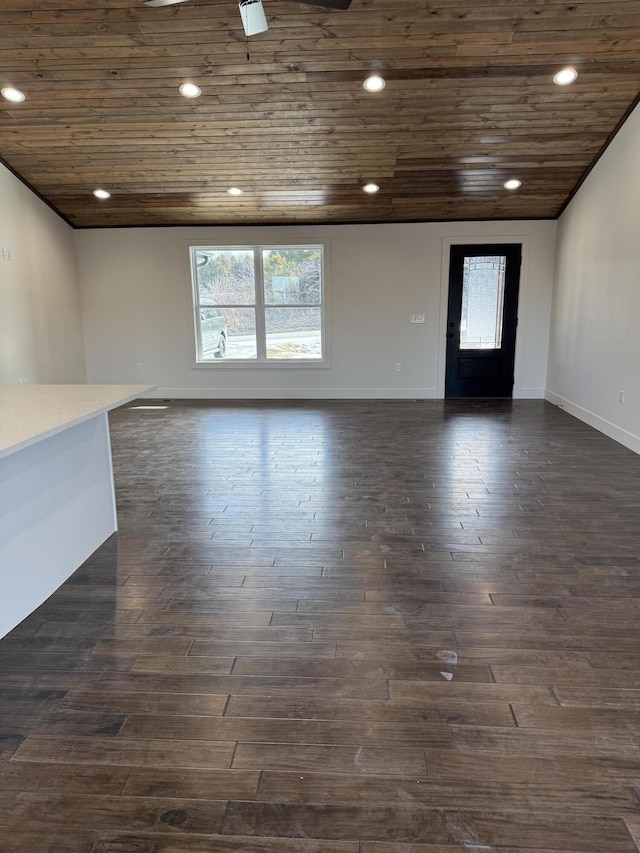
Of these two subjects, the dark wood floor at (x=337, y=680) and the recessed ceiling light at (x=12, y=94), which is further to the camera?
the recessed ceiling light at (x=12, y=94)

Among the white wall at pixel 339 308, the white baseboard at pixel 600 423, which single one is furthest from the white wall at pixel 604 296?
the white wall at pixel 339 308

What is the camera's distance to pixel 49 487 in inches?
100

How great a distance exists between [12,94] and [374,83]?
→ 126 inches

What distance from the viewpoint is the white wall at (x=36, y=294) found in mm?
6125

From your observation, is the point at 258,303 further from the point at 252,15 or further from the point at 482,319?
the point at 252,15

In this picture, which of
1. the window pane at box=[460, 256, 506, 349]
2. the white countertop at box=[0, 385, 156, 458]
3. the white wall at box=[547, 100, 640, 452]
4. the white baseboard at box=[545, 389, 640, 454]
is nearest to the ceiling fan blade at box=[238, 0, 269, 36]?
the white countertop at box=[0, 385, 156, 458]

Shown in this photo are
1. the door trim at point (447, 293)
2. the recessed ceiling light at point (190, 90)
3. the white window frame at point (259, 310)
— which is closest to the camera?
the recessed ceiling light at point (190, 90)

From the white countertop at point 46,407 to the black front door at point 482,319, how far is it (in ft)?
17.8

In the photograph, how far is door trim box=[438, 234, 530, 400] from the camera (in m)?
7.24

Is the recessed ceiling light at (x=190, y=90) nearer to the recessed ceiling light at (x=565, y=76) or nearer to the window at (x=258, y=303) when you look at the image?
the window at (x=258, y=303)

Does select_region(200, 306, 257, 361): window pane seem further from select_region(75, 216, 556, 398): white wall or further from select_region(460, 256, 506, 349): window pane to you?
select_region(460, 256, 506, 349): window pane

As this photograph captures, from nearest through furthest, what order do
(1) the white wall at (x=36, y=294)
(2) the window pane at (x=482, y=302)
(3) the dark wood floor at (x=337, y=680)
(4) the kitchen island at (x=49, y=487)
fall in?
(3) the dark wood floor at (x=337, y=680) → (4) the kitchen island at (x=49, y=487) → (1) the white wall at (x=36, y=294) → (2) the window pane at (x=482, y=302)

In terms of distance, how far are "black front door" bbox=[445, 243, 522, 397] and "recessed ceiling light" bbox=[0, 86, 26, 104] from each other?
5107 mm

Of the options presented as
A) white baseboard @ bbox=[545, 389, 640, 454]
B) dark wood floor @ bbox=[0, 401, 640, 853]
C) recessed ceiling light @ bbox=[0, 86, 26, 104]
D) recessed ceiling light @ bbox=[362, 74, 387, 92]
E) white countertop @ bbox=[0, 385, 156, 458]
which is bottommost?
dark wood floor @ bbox=[0, 401, 640, 853]
